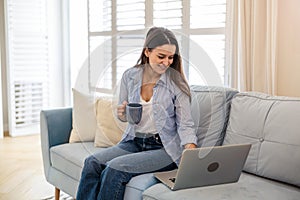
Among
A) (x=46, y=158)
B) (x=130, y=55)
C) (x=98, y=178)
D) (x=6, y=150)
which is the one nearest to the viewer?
(x=130, y=55)

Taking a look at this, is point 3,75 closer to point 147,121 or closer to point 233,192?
point 147,121

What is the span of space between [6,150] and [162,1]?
2.16 m

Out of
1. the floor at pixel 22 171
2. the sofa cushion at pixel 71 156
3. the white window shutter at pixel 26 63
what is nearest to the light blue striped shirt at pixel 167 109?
the sofa cushion at pixel 71 156

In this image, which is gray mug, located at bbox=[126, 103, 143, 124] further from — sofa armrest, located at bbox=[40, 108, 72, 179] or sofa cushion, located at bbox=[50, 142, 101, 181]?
sofa armrest, located at bbox=[40, 108, 72, 179]

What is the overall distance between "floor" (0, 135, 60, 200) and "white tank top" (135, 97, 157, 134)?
120cm

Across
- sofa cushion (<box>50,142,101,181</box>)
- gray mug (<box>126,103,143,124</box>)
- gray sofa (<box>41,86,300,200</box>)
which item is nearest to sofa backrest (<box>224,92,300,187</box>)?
gray sofa (<box>41,86,300,200</box>)

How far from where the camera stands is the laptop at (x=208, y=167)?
68.2 inches

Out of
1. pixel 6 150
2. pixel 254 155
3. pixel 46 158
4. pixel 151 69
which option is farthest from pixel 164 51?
pixel 6 150

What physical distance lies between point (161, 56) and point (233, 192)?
0.66m

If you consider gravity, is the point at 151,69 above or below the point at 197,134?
above

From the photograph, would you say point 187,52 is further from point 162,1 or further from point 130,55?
point 162,1

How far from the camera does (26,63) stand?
480cm

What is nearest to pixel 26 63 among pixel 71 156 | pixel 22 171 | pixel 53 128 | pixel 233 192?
pixel 22 171

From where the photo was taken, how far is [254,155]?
203 cm
